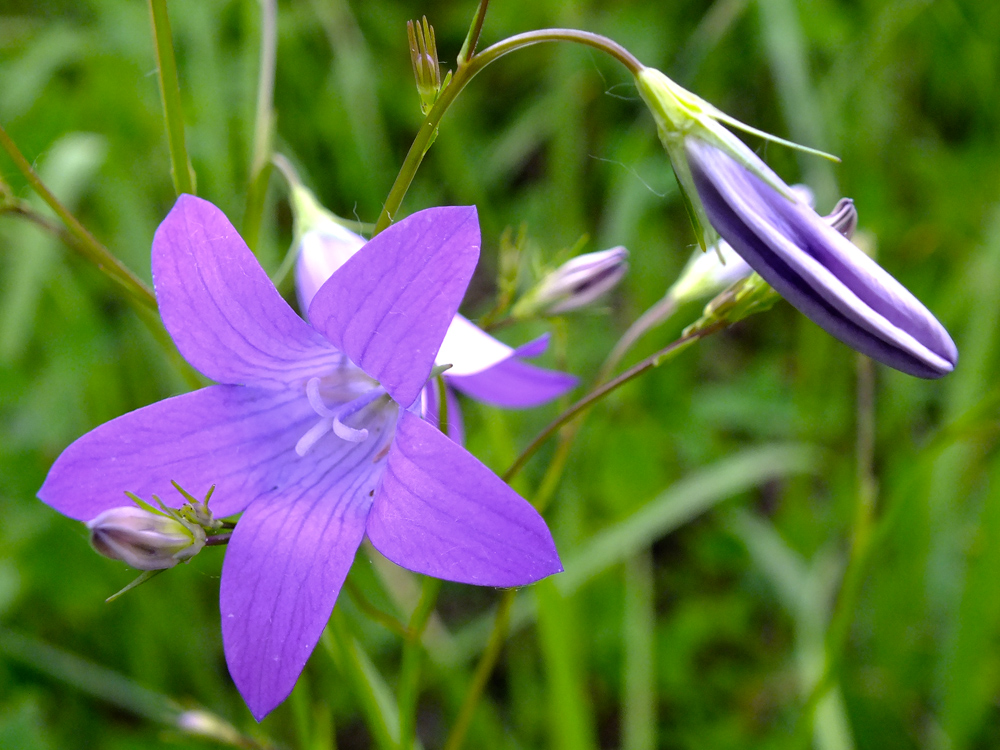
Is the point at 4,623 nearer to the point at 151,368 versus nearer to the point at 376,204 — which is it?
the point at 151,368

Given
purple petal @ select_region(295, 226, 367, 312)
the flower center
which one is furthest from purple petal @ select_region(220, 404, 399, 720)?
purple petal @ select_region(295, 226, 367, 312)

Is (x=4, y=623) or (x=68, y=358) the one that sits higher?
(x=68, y=358)

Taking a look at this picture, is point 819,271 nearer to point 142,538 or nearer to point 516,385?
point 516,385

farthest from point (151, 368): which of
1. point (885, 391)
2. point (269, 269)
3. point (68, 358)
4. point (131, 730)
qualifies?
point (885, 391)

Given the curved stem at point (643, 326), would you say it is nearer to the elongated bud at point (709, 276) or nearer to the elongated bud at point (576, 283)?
the elongated bud at point (709, 276)

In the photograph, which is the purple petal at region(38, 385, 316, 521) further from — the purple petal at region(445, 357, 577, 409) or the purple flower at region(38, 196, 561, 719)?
the purple petal at region(445, 357, 577, 409)
